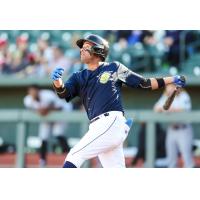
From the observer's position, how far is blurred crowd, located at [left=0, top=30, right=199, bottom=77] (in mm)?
13086

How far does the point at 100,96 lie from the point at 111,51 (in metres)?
7.87

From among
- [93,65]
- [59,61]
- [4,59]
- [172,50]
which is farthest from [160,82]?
[4,59]

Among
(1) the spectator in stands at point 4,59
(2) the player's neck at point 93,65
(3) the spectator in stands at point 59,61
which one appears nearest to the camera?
(2) the player's neck at point 93,65

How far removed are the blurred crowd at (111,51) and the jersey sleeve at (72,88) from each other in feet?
22.3

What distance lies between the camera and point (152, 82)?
577 cm

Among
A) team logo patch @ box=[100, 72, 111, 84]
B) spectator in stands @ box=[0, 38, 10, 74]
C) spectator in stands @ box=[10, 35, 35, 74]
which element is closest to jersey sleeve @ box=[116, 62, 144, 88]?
team logo patch @ box=[100, 72, 111, 84]

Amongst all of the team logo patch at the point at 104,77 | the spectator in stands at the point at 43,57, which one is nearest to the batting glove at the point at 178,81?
the team logo patch at the point at 104,77

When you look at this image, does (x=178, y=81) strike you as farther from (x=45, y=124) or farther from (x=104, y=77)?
(x=45, y=124)

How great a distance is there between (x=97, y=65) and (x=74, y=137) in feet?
17.0

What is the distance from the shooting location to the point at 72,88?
19.0ft

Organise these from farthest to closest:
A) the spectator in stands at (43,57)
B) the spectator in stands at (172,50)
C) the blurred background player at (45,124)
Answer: the spectator in stands at (43,57)
the spectator in stands at (172,50)
the blurred background player at (45,124)

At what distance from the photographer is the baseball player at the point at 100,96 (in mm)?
5551

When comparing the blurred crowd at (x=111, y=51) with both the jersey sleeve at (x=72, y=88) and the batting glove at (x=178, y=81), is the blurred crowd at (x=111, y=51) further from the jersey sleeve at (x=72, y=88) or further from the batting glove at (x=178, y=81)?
the batting glove at (x=178, y=81)

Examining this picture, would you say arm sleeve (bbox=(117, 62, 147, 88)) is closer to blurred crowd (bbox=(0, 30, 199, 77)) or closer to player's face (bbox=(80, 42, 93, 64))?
player's face (bbox=(80, 42, 93, 64))
